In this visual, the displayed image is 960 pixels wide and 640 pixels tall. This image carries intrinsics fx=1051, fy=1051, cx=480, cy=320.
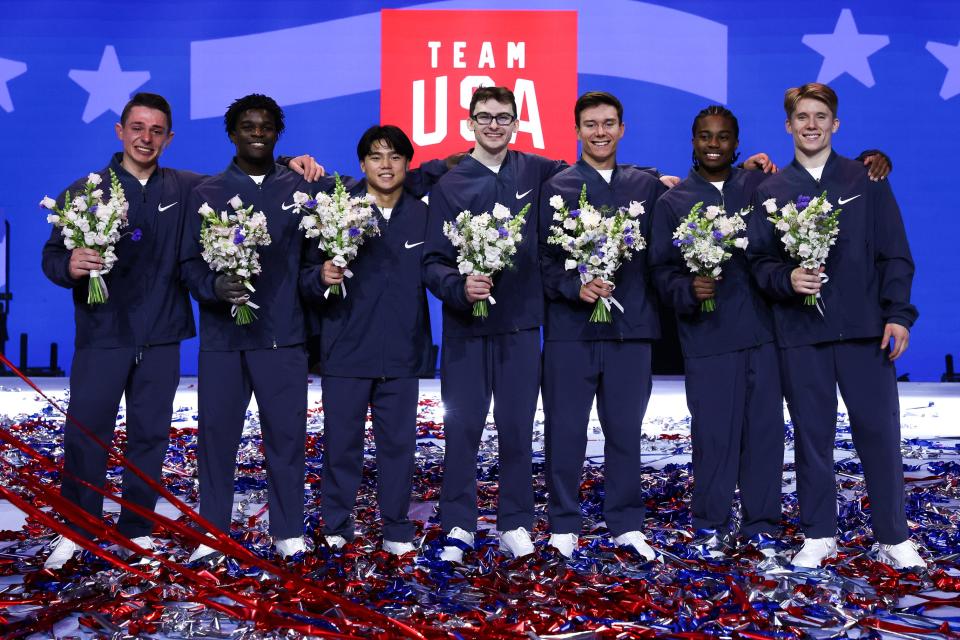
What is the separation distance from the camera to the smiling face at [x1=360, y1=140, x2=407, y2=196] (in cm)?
392

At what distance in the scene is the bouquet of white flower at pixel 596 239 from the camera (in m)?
3.68

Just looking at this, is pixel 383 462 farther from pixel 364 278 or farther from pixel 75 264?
pixel 75 264

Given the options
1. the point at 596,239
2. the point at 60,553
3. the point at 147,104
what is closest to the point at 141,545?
the point at 60,553

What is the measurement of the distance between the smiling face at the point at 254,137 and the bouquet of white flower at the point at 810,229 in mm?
1805

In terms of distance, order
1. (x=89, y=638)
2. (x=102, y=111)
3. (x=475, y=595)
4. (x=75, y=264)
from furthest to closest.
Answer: (x=102, y=111)
(x=75, y=264)
(x=475, y=595)
(x=89, y=638)

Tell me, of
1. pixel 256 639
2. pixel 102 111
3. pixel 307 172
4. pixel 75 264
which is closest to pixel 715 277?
pixel 307 172

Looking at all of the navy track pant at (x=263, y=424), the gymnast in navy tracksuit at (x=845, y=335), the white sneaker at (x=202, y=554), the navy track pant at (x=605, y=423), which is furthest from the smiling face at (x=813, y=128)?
the white sneaker at (x=202, y=554)

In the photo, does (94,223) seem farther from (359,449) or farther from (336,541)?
(336,541)

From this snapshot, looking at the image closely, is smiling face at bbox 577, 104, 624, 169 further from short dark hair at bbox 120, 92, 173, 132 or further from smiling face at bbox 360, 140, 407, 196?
short dark hair at bbox 120, 92, 173, 132

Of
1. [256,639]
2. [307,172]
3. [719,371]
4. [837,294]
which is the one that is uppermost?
[307,172]

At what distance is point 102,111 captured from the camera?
9.09 metres

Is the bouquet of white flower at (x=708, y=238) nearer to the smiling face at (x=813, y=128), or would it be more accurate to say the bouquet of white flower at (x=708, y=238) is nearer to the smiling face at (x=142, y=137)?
the smiling face at (x=813, y=128)

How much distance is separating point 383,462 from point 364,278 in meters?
0.68

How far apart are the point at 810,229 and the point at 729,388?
67 cm
